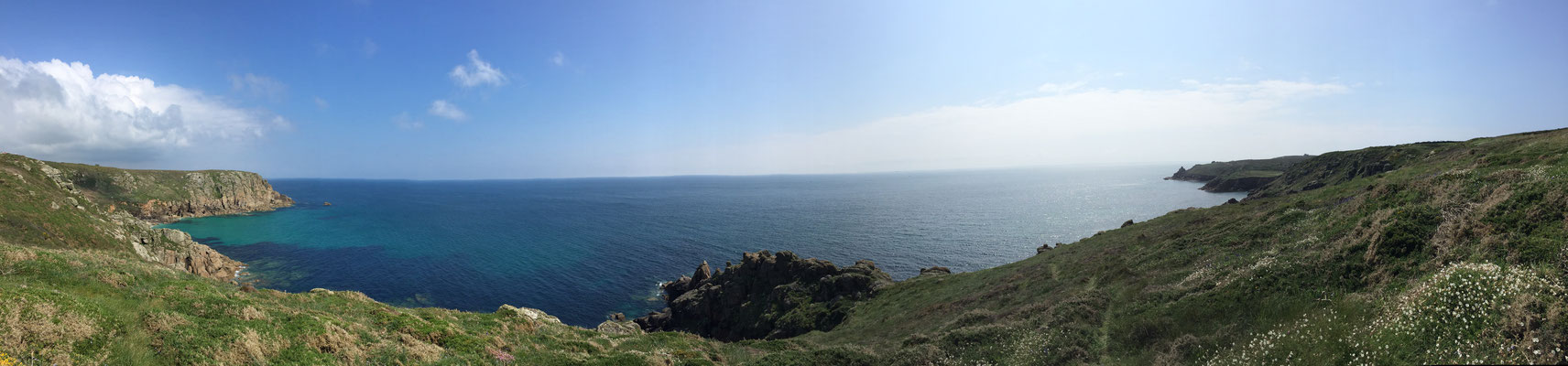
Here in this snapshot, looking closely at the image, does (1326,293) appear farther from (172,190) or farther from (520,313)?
(172,190)

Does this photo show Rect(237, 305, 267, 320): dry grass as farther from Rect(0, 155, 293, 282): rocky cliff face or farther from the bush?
the bush

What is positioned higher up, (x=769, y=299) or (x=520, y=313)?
(x=520, y=313)

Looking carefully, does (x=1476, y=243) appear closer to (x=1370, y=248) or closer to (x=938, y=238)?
(x=1370, y=248)

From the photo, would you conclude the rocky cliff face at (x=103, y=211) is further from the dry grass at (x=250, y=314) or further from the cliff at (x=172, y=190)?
the dry grass at (x=250, y=314)

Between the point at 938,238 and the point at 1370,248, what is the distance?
8183 centimetres

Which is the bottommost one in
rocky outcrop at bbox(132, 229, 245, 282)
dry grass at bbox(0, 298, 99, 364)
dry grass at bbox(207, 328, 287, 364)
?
rocky outcrop at bbox(132, 229, 245, 282)

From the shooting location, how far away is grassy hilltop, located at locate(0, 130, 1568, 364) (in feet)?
37.8

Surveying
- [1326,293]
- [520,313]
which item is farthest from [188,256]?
[1326,293]

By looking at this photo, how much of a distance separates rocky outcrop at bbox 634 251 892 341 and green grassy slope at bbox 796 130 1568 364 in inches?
584

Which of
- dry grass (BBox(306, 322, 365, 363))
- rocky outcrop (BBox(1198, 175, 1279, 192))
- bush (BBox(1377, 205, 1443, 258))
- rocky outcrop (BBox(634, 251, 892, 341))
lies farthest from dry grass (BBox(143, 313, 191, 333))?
rocky outcrop (BBox(1198, 175, 1279, 192))

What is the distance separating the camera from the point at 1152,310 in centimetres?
2219

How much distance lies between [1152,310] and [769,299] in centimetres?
3879

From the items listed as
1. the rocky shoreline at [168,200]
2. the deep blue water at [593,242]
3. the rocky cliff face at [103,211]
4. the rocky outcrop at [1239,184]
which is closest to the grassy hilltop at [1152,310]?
the rocky cliff face at [103,211]

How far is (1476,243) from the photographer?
15.6m
